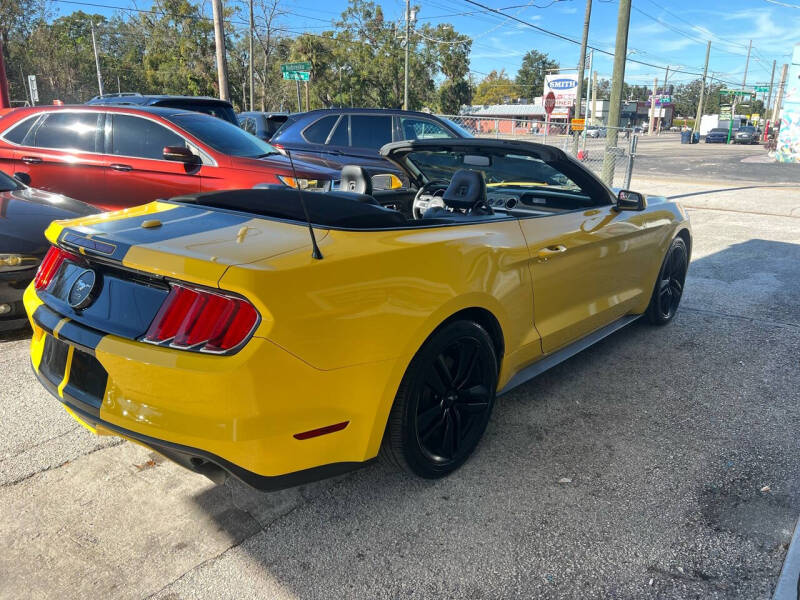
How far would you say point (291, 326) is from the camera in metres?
1.93

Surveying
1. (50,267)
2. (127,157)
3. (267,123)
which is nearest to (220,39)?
(267,123)

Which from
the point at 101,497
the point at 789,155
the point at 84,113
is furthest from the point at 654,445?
the point at 789,155

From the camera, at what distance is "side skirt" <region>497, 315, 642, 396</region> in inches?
122

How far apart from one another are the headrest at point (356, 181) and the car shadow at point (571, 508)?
151 centimetres

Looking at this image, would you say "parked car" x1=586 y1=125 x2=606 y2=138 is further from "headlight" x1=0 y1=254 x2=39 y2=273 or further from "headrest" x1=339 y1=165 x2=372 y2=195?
"headlight" x1=0 y1=254 x2=39 y2=273

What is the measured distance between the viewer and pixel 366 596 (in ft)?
6.75

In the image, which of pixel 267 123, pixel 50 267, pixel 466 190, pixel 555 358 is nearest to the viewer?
pixel 50 267

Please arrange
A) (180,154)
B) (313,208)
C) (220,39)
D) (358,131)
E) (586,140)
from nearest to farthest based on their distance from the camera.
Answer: (313,208) < (180,154) < (358,131) < (220,39) < (586,140)

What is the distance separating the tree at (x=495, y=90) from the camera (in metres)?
97.6

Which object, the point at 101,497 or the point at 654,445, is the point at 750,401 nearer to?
the point at 654,445

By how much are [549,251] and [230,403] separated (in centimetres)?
188

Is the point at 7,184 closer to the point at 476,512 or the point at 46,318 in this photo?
the point at 46,318

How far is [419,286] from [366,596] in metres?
1.12

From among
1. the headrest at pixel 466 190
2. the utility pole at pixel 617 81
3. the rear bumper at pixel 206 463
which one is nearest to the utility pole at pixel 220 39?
the utility pole at pixel 617 81
